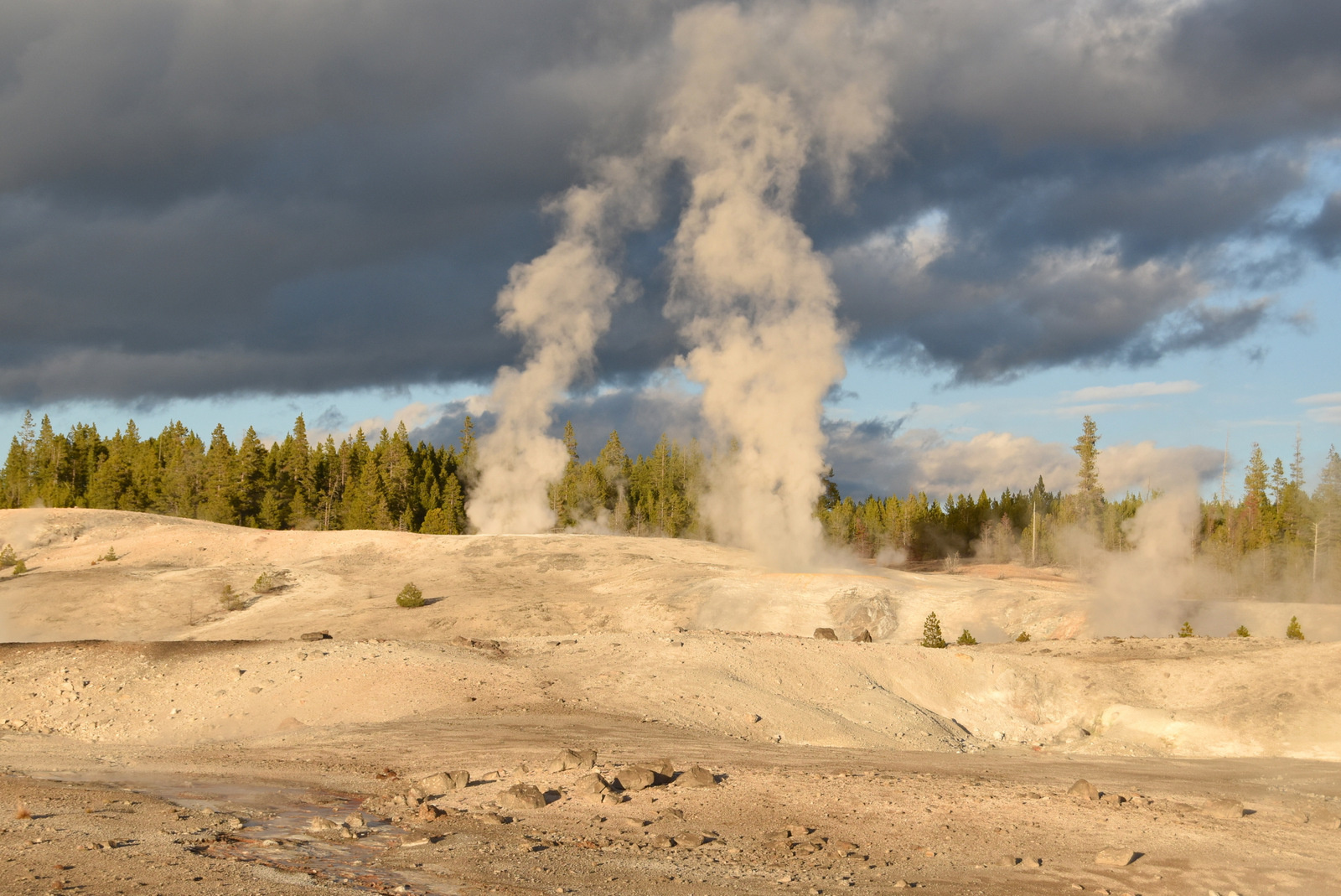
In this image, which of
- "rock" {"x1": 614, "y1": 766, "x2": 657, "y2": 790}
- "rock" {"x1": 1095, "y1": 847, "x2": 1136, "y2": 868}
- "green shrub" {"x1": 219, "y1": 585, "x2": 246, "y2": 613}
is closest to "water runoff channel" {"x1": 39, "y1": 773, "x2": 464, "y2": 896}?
"rock" {"x1": 614, "y1": 766, "x2": 657, "y2": 790}

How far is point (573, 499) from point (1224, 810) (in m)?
98.0

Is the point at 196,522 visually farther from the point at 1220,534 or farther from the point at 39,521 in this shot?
the point at 1220,534

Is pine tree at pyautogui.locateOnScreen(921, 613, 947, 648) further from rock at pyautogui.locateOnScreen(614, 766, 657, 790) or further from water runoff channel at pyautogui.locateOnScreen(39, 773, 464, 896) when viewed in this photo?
water runoff channel at pyautogui.locateOnScreen(39, 773, 464, 896)

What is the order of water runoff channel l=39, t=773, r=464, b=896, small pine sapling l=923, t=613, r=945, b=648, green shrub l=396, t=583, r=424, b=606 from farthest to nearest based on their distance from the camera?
1. green shrub l=396, t=583, r=424, b=606
2. small pine sapling l=923, t=613, r=945, b=648
3. water runoff channel l=39, t=773, r=464, b=896

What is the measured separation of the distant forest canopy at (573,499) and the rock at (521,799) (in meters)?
78.2

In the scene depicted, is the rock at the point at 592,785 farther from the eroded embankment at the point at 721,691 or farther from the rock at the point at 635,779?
the eroded embankment at the point at 721,691

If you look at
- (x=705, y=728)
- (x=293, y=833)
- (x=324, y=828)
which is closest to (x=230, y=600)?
(x=705, y=728)

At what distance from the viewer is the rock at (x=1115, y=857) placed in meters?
13.3

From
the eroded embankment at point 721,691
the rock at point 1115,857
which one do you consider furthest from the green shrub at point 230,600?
the rock at point 1115,857

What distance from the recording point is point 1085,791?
16.8 meters

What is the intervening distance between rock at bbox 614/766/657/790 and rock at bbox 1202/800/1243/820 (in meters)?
8.90

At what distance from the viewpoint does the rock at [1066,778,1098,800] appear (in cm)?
1670

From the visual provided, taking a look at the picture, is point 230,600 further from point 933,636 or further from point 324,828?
point 324,828

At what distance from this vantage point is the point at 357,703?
2400 centimetres
